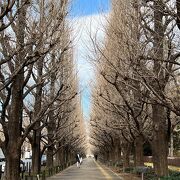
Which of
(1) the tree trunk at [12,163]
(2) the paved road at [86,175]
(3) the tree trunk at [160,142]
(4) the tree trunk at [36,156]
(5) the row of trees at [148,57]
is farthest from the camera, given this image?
(2) the paved road at [86,175]

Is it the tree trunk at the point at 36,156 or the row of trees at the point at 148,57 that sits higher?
the row of trees at the point at 148,57

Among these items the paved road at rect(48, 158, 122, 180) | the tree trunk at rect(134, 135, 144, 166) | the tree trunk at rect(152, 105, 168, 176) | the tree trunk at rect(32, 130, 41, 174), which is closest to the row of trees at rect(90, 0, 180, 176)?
the tree trunk at rect(152, 105, 168, 176)

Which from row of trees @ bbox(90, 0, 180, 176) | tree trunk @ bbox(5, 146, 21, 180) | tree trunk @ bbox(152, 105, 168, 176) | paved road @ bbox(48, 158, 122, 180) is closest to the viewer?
row of trees @ bbox(90, 0, 180, 176)

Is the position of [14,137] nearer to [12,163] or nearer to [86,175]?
[12,163]

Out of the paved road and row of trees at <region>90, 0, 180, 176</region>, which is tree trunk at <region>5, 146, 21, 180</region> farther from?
the paved road

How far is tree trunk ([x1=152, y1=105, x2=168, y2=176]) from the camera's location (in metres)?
19.1

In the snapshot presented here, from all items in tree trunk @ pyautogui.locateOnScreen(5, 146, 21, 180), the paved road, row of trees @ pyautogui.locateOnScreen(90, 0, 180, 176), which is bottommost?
the paved road

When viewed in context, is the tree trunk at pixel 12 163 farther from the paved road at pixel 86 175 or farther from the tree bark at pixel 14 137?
the paved road at pixel 86 175

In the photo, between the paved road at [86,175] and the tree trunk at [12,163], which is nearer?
the tree trunk at [12,163]

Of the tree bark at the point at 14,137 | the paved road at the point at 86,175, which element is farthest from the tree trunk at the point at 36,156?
the tree bark at the point at 14,137

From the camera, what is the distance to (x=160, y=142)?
19094 millimetres

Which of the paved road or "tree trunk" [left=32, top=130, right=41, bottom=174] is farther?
the paved road

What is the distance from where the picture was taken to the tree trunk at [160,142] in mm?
19123

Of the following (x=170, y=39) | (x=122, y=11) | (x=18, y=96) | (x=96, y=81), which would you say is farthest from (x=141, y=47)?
(x=96, y=81)
